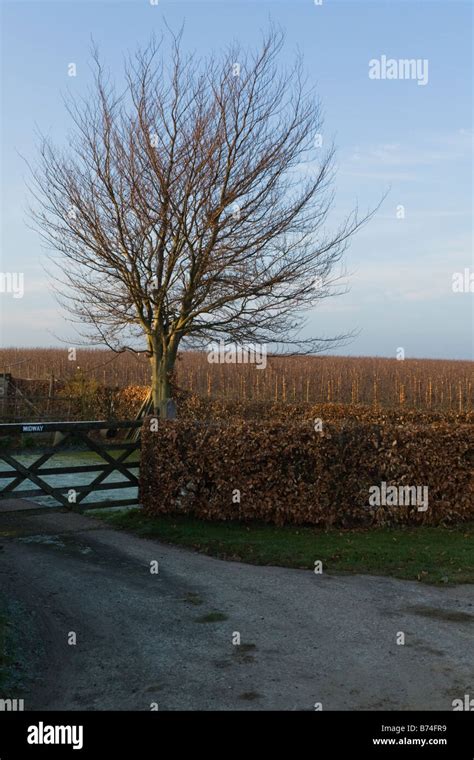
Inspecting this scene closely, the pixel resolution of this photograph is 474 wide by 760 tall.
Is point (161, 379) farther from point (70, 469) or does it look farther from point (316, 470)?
point (316, 470)

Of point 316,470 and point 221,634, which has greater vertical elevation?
point 316,470

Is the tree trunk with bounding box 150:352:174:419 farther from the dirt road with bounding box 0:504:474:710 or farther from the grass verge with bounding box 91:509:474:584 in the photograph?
the dirt road with bounding box 0:504:474:710

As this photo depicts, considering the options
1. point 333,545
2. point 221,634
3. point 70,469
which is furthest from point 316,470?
point 221,634

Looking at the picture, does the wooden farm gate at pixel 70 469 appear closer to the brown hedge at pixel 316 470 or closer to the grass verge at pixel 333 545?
the grass verge at pixel 333 545

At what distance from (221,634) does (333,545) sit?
3.69 m

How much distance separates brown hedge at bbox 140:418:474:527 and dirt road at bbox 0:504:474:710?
5.62 feet

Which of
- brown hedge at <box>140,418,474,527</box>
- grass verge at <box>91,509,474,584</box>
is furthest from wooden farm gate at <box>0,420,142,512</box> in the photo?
brown hedge at <box>140,418,474,527</box>

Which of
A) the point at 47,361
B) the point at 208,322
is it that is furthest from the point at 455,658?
the point at 47,361

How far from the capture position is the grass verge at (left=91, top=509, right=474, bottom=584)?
9547 mm

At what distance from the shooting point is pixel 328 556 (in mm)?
9992

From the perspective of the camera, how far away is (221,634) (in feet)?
23.6
